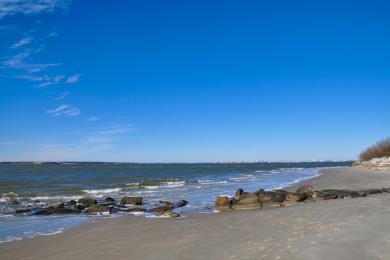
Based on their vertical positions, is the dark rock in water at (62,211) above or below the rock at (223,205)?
below

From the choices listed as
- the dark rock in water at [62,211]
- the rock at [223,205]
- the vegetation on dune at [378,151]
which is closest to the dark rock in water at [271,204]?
the rock at [223,205]

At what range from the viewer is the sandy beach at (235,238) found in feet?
31.6

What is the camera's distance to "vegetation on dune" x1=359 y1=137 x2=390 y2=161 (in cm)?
6925

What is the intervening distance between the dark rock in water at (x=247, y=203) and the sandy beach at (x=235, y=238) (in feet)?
10.6

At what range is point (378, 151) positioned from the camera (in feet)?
236

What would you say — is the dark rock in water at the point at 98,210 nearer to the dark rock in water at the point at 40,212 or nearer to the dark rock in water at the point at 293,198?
the dark rock in water at the point at 40,212

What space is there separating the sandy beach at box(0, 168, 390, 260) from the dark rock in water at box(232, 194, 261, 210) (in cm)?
324

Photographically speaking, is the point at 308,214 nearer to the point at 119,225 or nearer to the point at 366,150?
the point at 119,225

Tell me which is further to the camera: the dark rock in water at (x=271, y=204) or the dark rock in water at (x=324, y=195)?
the dark rock in water at (x=324, y=195)

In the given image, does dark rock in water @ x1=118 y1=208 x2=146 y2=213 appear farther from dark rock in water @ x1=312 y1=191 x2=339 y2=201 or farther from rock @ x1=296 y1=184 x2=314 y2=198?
dark rock in water @ x1=312 y1=191 x2=339 y2=201

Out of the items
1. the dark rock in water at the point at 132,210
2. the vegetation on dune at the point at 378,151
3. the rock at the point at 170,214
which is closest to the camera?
the rock at the point at 170,214

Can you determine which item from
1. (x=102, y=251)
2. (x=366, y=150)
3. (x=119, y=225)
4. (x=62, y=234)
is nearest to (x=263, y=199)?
(x=119, y=225)

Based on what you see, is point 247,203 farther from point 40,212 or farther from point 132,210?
point 40,212

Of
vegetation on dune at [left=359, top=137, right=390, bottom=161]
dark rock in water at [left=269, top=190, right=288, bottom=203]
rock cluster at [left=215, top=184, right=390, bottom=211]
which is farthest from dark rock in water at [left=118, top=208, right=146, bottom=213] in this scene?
vegetation on dune at [left=359, top=137, right=390, bottom=161]
